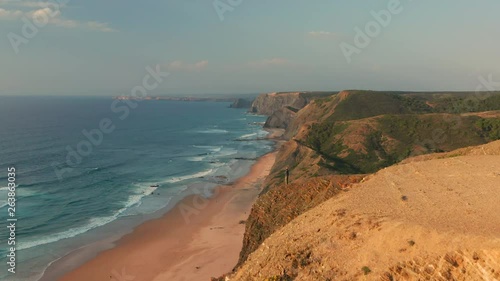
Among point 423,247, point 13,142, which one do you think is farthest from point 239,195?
point 13,142

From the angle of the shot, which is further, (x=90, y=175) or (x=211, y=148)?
(x=211, y=148)

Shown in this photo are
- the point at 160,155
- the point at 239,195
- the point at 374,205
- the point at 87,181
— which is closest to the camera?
the point at 374,205

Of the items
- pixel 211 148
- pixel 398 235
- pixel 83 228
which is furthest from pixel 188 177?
pixel 398 235

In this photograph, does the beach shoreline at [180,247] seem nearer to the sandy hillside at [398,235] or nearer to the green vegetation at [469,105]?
the sandy hillside at [398,235]

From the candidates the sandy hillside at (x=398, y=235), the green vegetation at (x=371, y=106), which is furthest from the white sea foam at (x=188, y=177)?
the sandy hillside at (x=398, y=235)

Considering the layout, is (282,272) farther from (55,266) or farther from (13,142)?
(13,142)

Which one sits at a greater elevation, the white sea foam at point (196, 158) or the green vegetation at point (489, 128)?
the green vegetation at point (489, 128)

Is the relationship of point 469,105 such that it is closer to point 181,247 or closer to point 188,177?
point 188,177
